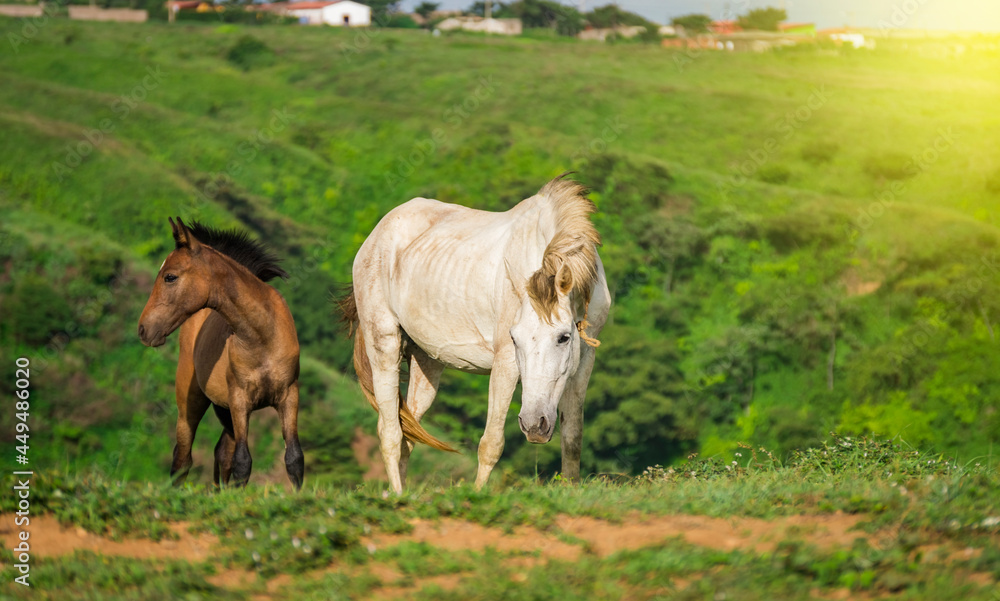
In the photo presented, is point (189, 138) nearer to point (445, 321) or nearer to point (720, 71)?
point (720, 71)

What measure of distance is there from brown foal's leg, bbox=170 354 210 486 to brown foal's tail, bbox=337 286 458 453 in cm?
Result: 139

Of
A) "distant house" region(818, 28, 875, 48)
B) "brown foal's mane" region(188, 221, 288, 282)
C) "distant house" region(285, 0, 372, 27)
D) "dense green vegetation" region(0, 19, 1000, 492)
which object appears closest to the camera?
"brown foal's mane" region(188, 221, 288, 282)

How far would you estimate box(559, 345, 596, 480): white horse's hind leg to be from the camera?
6.22 meters

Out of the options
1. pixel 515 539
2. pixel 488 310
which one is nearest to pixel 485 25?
pixel 488 310

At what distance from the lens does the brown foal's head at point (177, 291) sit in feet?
21.7

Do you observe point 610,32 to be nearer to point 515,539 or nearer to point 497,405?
point 497,405

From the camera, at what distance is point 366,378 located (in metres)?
7.66

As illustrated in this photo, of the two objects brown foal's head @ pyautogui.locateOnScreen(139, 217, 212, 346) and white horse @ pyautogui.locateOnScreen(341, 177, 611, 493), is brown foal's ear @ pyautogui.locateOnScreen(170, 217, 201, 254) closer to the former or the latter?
brown foal's head @ pyautogui.locateOnScreen(139, 217, 212, 346)

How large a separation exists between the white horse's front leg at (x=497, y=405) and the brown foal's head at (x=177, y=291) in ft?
8.07

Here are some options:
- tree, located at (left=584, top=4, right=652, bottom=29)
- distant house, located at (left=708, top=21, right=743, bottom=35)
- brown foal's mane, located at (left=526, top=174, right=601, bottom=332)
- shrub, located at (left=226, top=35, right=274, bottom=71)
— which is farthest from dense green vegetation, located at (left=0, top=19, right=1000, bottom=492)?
brown foal's mane, located at (left=526, top=174, right=601, bottom=332)

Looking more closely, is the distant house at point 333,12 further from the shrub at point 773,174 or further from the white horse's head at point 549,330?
the white horse's head at point 549,330

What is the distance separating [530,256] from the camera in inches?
235

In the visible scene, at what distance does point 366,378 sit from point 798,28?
92397 mm

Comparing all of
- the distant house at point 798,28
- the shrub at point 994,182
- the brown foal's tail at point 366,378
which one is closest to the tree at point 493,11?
the distant house at point 798,28
